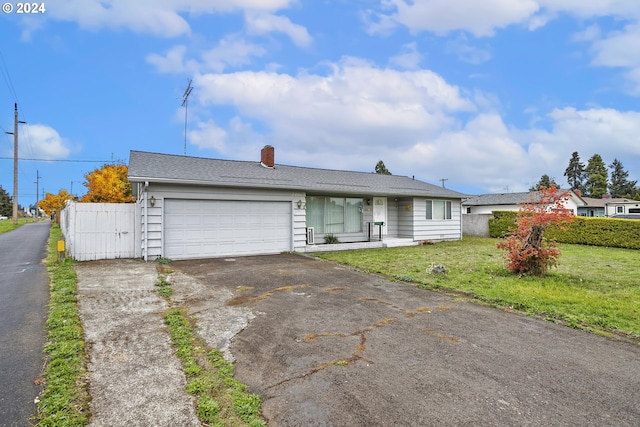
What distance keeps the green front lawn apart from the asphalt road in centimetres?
632

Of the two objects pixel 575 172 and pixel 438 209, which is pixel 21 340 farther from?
pixel 575 172

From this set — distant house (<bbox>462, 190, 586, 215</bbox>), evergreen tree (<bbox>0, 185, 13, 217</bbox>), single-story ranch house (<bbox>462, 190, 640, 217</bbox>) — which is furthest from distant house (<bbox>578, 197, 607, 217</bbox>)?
evergreen tree (<bbox>0, 185, 13, 217</bbox>)

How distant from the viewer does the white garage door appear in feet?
34.6

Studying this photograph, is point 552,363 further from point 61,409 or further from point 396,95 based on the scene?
point 396,95

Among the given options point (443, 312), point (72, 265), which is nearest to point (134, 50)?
point (72, 265)

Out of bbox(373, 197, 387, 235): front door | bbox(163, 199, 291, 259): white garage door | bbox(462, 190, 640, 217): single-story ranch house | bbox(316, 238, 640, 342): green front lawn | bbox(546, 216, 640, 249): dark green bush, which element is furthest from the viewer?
bbox(462, 190, 640, 217): single-story ranch house

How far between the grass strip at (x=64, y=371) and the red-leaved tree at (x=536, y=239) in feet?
27.8

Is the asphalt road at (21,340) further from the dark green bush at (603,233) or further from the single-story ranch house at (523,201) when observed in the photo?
the single-story ranch house at (523,201)

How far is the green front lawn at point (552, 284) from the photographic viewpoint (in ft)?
16.4

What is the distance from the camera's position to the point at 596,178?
1933 inches

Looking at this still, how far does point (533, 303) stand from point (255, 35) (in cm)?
1194

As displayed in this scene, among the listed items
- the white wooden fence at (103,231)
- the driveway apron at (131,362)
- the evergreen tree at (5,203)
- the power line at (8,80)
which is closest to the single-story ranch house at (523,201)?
the white wooden fence at (103,231)

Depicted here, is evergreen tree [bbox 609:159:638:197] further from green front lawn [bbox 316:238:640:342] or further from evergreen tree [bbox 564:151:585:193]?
green front lawn [bbox 316:238:640:342]

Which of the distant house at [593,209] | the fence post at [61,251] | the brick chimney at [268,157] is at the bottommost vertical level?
the fence post at [61,251]
